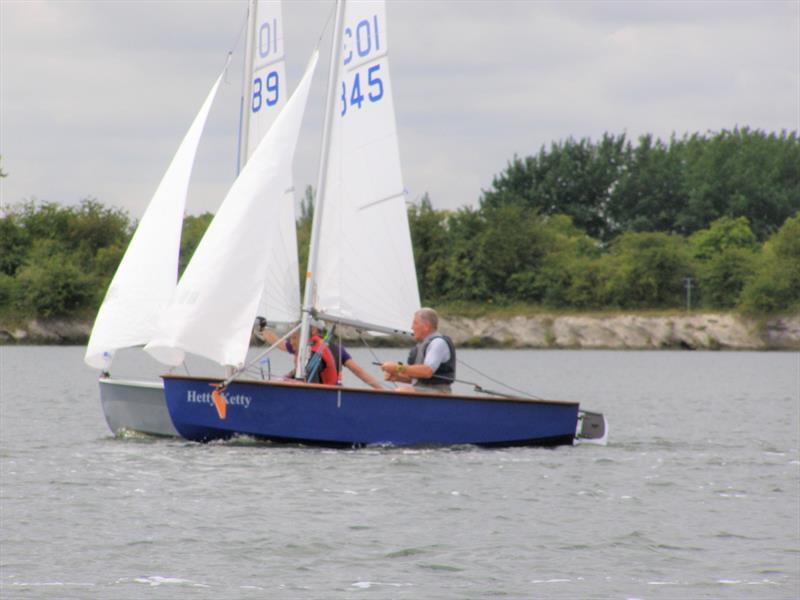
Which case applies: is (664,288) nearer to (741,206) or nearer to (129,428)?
(741,206)

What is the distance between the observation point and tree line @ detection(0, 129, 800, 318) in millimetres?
69188

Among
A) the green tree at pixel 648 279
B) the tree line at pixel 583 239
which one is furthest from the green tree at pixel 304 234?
the green tree at pixel 648 279

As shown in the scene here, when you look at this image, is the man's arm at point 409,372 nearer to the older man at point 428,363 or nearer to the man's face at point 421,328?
the older man at point 428,363

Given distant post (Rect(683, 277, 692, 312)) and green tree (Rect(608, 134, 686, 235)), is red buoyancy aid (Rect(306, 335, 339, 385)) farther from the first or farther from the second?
green tree (Rect(608, 134, 686, 235))

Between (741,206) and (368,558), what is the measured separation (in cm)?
7453

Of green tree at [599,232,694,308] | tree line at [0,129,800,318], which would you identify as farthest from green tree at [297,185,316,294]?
green tree at [599,232,694,308]

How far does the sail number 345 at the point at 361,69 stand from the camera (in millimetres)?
18094

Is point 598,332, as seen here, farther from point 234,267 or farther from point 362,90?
point 234,267

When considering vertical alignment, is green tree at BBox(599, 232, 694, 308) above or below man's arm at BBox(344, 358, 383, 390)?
above

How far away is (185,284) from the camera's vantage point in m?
17.2

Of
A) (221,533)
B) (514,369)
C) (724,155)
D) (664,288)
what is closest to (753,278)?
(664,288)

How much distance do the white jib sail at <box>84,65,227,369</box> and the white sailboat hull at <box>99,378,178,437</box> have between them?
356 mm

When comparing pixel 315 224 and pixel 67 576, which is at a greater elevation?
pixel 315 224

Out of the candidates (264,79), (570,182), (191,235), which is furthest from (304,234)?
(264,79)
